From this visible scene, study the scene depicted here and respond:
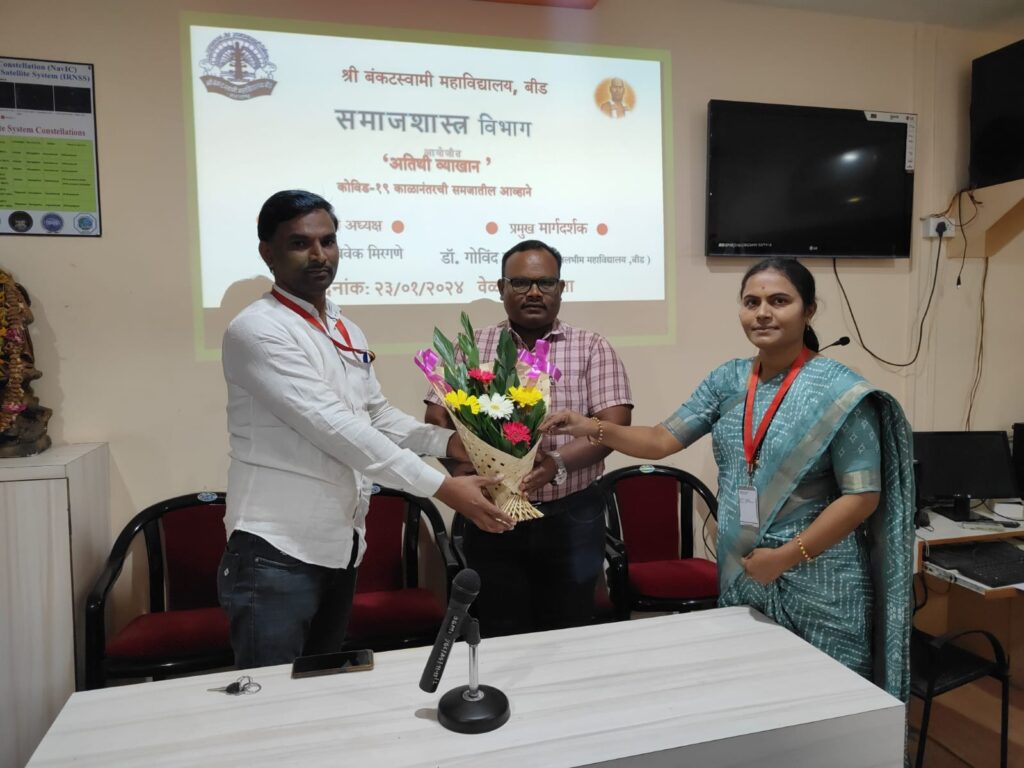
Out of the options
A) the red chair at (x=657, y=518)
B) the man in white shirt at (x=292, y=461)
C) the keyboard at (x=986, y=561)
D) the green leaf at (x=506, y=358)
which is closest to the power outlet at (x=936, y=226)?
the keyboard at (x=986, y=561)

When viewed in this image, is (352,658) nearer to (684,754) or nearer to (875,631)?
(684,754)

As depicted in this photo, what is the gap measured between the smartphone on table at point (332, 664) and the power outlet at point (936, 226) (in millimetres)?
3325

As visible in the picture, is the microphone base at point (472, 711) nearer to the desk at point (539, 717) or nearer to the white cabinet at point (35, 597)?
the desk at point (539, 717)

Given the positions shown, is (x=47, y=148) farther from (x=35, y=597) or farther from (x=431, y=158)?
(x=35, y=597)

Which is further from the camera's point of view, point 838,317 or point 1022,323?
point 1022,323

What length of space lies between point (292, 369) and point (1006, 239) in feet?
12.1

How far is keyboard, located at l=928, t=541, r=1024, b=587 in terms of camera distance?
248cm

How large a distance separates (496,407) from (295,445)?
48cm

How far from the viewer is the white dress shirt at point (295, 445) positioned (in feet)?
4.89

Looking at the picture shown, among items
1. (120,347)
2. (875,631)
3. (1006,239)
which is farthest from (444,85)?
(1006,239)

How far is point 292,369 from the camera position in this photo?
149 centimetres

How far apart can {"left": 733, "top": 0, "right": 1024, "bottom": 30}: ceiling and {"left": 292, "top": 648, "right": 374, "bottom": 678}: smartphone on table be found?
10.3 feet

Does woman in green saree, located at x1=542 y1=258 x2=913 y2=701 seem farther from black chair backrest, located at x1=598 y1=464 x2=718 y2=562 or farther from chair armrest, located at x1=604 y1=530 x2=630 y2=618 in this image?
black chair backrest, located at x1=598 y1=464 x2=718 y2=562

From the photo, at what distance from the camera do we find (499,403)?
1.49m
